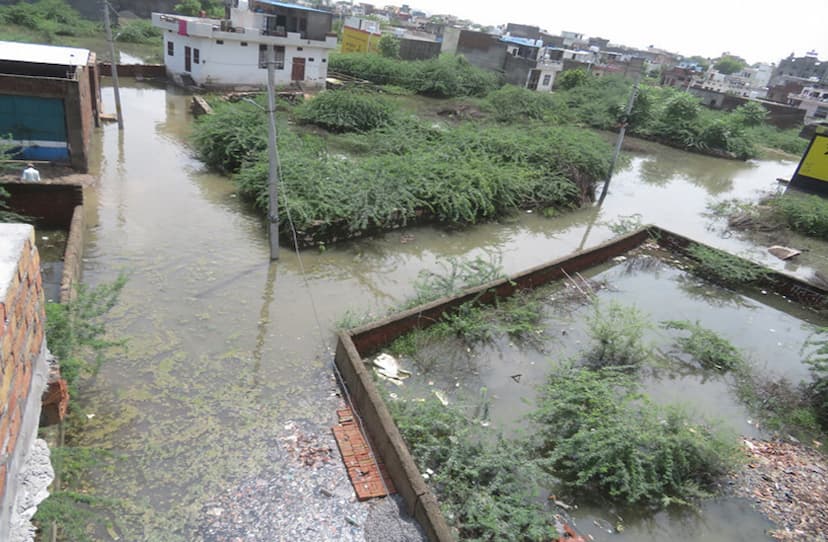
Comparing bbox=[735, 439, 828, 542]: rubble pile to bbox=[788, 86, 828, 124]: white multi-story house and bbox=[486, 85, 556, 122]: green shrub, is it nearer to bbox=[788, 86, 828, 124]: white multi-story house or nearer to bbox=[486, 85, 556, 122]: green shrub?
bbox=[486, 85, 556, 122]: green shrub

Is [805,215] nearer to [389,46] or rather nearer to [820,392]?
[820,392]

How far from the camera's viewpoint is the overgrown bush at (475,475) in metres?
4.38

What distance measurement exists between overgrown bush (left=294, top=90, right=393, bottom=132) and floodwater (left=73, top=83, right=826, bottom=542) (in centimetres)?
535

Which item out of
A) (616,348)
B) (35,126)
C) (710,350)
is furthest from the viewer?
(35,126)

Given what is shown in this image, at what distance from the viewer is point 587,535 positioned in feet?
15.5

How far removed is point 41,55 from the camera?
1176 centimetres

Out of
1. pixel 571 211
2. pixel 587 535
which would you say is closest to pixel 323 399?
pixel 587 535

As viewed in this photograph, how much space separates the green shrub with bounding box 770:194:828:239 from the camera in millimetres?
14695

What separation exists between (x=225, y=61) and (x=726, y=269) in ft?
70.0

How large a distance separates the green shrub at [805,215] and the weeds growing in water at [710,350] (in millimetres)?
9715

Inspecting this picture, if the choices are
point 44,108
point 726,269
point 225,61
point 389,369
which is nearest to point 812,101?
point 726,269

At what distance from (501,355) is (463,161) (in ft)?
23.5

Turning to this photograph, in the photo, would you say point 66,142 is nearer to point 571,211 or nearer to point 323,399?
point 323,399

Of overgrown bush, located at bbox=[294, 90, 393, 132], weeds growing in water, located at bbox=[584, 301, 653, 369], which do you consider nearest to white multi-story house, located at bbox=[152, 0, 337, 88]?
overgrown bush, located at bbox=[294, 90, 393, 132]
